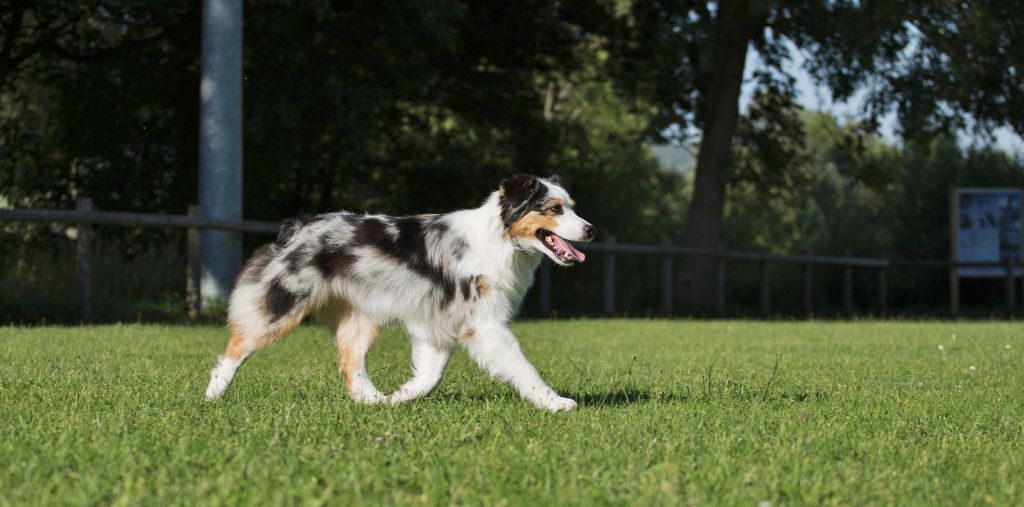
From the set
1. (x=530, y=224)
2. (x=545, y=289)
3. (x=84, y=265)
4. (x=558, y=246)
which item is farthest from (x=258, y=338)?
(x=545, y=289)

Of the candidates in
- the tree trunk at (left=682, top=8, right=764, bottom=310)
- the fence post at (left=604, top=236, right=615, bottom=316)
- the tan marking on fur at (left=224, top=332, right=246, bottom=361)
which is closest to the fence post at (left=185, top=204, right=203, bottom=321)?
the fence post at (left=604, top=236, right=615, bottom=316)

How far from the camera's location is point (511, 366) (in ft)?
20.8

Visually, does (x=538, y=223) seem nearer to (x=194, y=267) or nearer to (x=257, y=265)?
(x=257, y=265)

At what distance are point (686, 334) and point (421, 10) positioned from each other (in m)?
6.05

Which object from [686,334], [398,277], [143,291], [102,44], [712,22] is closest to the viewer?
[398,277]

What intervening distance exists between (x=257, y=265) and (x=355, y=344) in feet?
A: 2.41

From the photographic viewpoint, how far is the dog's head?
6535mm

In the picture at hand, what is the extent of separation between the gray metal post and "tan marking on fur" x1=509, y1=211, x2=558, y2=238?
9.47 meters

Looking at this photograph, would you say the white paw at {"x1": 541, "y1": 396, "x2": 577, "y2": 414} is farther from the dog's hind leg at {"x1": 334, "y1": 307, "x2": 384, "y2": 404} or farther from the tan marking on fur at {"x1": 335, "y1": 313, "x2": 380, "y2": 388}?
the tan marking on fur at {"x1": 335, "y1": 313, "x2": 380, "y2": 388}

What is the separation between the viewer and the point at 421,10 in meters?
16.4

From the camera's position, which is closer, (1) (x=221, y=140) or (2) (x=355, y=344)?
(2) (x=355, y=344)

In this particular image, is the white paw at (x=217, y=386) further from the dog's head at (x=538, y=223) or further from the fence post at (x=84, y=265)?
the fence post at (x=84, y=265)

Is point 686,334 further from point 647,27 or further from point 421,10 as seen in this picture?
point 647,27

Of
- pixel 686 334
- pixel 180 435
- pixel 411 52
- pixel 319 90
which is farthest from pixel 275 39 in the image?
pixel 180 435
